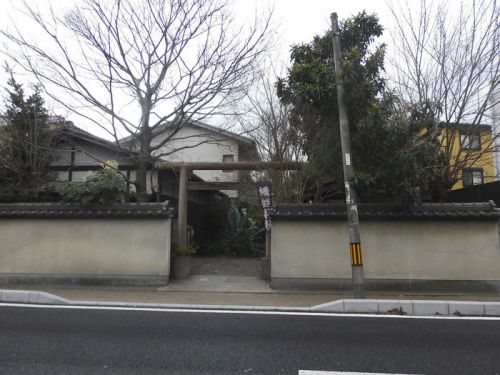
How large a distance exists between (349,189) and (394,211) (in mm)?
2181

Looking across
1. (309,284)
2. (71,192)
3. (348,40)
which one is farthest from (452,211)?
(71,192)

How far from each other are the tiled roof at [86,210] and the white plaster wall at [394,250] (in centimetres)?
343

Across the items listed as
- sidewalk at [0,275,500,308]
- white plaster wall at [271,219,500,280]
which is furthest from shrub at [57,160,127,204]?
white plaster wall at [271,219,500,280]

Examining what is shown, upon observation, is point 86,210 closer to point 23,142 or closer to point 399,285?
point 23,142

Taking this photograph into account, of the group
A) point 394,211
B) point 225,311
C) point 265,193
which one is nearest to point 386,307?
point 394,211

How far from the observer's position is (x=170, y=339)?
607 centimetres

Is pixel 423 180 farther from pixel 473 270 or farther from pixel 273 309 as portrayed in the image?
pixel 273 309

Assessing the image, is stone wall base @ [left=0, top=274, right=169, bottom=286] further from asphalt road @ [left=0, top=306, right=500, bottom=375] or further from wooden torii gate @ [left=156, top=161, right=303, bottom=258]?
asphalt road @ [left=0, top=306, right=500, bottom=375]

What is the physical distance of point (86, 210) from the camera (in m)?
11.4

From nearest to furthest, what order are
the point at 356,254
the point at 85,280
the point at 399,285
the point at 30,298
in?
the point at 356,254 → the point at 30,298 → the point at 399,285 → the point at 85,280

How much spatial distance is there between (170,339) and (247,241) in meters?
10.0

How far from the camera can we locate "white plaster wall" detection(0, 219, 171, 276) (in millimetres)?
11078

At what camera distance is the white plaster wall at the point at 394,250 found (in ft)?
34.0

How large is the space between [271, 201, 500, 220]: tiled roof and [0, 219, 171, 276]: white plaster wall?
3.52m
